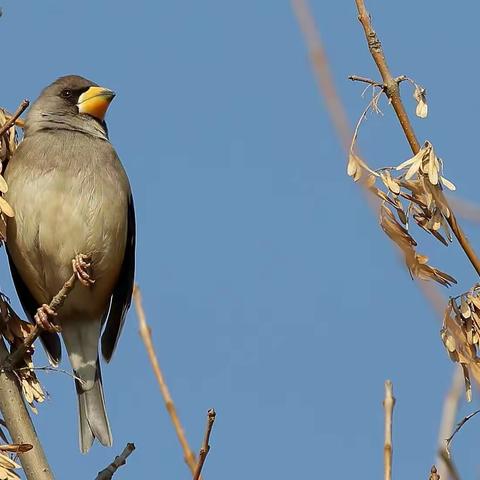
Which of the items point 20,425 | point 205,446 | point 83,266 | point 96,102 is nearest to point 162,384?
point 205,446

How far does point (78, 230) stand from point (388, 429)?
312 cm

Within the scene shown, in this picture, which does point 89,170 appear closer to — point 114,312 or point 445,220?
point 114,312

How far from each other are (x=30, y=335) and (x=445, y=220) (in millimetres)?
1967

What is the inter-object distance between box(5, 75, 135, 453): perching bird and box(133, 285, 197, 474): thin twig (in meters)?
1.98

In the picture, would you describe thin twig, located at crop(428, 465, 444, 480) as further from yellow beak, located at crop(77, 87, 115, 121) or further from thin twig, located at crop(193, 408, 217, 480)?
yellow beak, located at crop(77, 87, 115, 121)

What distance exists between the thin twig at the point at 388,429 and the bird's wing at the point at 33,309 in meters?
3.19

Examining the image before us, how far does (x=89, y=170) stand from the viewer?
536 centimetres

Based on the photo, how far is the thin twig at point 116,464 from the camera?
3.33 meters

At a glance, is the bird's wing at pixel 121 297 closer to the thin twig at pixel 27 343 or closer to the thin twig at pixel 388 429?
the thin twig at pixel 27 343

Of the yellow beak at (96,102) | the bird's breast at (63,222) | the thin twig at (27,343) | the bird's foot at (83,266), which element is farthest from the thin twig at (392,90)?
the yellow beak at (96,102)

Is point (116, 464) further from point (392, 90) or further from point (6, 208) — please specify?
point (392, 90)

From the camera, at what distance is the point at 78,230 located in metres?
5.24

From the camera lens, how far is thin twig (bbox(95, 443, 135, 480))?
10.9 ft

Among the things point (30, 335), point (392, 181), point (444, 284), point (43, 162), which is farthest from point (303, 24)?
point (43, 162)
